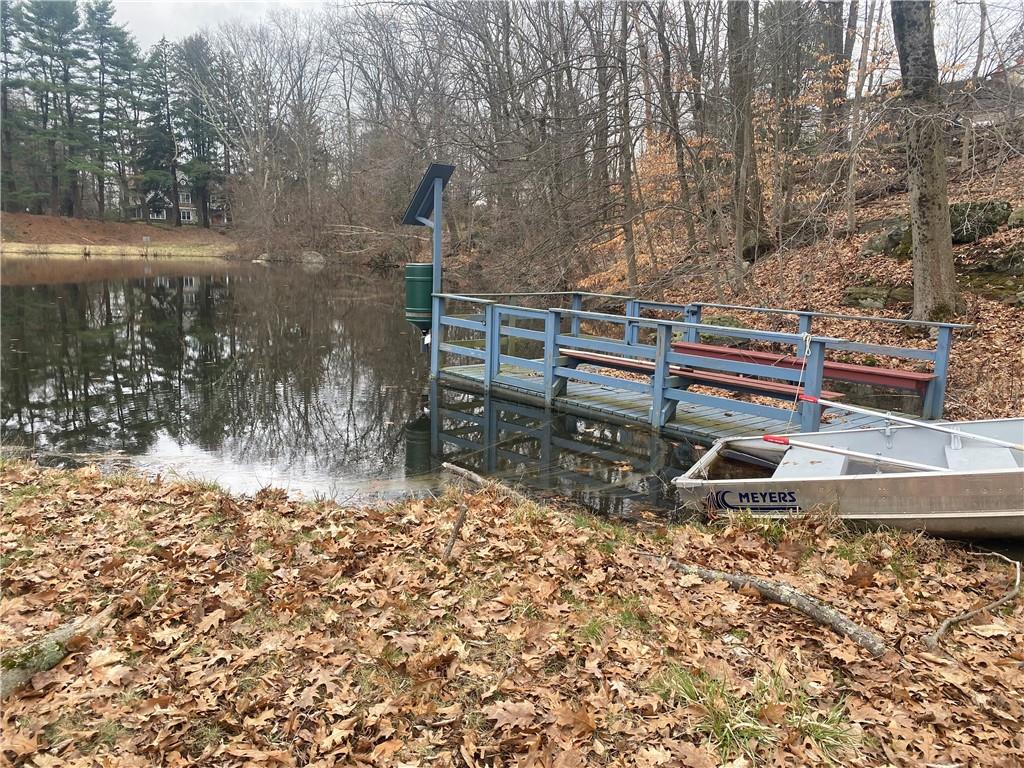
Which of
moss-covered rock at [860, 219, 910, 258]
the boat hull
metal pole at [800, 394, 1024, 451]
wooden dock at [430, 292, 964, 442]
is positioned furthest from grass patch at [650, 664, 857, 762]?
moss-covered rock at [860, 219, 910, 258]

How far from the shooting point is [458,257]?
30312 mm

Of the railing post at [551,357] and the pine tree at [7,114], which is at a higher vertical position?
the pine tree at [7,114]

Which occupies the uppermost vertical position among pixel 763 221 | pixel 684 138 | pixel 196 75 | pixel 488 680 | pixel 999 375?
pixel 196 75

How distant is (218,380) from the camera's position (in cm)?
1323

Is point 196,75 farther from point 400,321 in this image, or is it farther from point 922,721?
point 922,721

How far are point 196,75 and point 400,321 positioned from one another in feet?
164

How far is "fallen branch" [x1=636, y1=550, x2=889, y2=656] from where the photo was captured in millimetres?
3508

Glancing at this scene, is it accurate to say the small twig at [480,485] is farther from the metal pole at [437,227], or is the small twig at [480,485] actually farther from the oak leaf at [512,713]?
the metal pole at [437,227]

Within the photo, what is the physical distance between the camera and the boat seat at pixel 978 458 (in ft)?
17.9

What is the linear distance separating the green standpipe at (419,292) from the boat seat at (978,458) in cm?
923

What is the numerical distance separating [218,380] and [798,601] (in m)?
12.0

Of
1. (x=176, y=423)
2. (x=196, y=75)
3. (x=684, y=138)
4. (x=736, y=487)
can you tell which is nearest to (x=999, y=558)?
(x=736, y=487)

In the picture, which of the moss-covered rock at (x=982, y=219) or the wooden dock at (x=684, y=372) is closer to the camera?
the wooden dock at (x=684, y=372)

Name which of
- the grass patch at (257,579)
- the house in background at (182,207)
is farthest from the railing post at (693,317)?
the house in background at (182,207)
